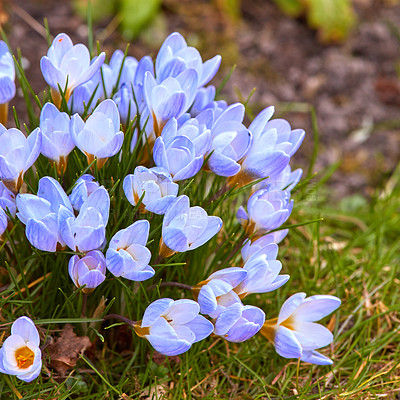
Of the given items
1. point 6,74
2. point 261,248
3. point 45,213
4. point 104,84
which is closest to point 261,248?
point 261,248

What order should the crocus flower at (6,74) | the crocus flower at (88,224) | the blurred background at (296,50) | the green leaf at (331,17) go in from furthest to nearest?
1. the green leaf at (331,17)
2. the blurred background at (296,50)
3. the crocus flower at (6,74)
4. the crocus flower at (88,224)

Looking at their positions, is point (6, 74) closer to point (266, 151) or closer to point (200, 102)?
point (200, 102)

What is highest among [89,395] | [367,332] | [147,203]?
[147,203]

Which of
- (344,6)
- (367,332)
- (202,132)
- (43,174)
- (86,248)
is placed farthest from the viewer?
(344,6)

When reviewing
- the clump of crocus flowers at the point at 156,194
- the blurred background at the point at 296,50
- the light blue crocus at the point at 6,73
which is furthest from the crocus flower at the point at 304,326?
the blurred background at the point at 296,50

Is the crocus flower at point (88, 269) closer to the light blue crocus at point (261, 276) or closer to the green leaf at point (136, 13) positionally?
the light blue crocus at point (261, 276)

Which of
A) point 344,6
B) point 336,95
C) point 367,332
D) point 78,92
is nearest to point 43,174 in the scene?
point 78,92

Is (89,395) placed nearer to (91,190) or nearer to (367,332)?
(91,190)

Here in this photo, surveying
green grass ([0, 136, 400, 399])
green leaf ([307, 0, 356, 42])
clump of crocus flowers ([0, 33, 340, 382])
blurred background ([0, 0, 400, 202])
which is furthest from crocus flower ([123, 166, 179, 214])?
green leaf ([307, 0, 356, 42])
